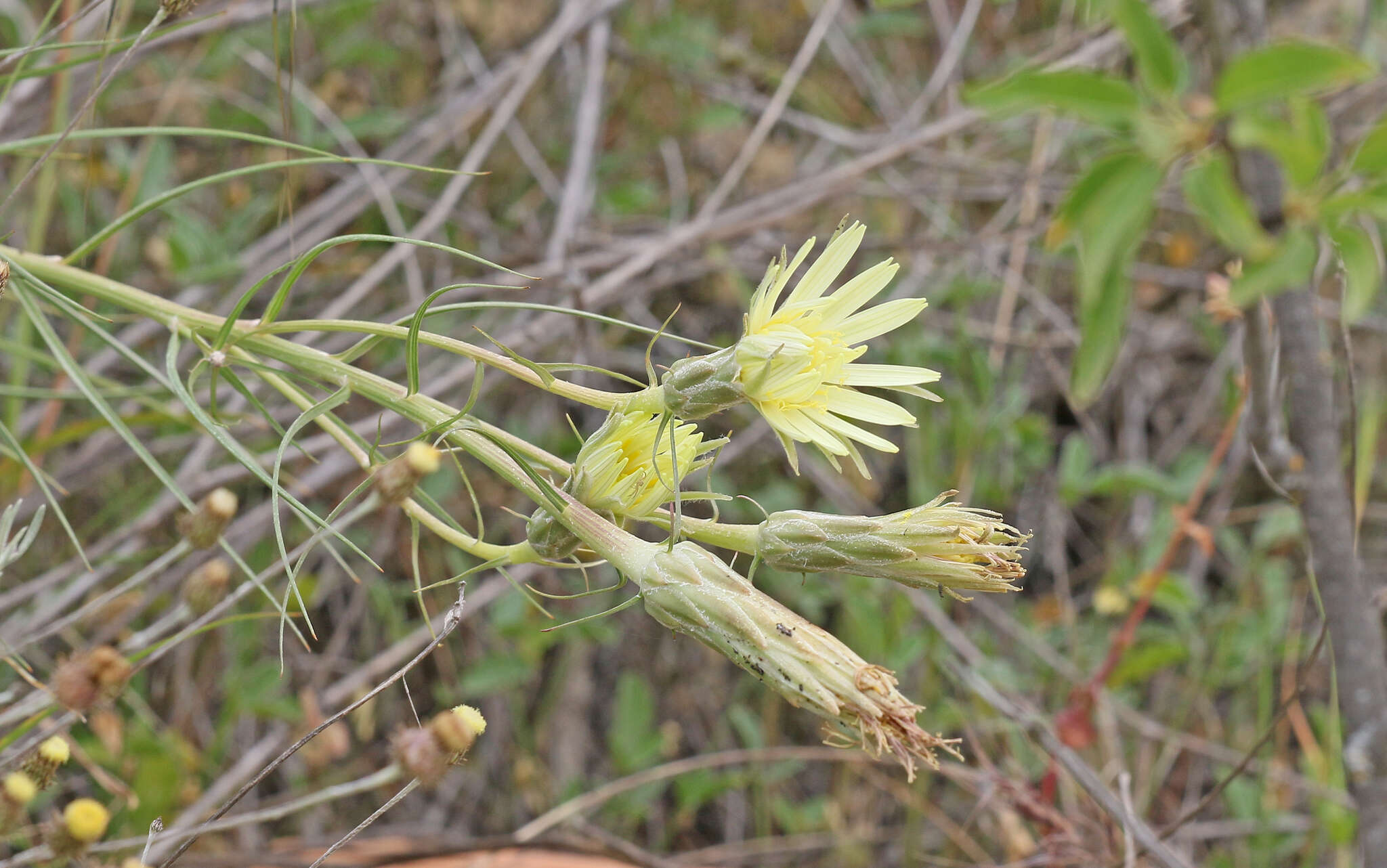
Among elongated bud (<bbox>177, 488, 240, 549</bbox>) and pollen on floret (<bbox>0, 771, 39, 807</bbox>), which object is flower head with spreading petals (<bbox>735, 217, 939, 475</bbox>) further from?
pollen on floret (<bbox>0, 771, 39, 807</bbox>)

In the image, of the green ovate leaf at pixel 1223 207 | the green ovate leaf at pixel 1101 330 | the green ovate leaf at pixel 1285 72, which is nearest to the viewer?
the green ovate leaf at pixel 1285 72

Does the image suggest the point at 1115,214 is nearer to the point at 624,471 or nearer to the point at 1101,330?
the point at 1101,330

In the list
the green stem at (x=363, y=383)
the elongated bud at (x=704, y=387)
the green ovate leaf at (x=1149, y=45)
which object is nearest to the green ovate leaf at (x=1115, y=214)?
the green ovate leaf at (x=1149, y=45)

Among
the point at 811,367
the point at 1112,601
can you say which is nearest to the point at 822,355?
the point at 811,367

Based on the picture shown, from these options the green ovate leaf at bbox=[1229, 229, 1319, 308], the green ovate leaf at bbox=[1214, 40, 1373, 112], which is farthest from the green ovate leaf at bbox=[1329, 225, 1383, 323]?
the green ovate leaf at bbox=[1214, 40, 1373, 112]

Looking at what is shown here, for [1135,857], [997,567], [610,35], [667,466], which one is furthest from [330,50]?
[1135,857]

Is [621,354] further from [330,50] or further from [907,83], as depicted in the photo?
[907,83]

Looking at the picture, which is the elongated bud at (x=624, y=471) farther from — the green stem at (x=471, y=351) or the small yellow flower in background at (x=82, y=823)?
the small yellow flower in background at (x=82, y=823)
